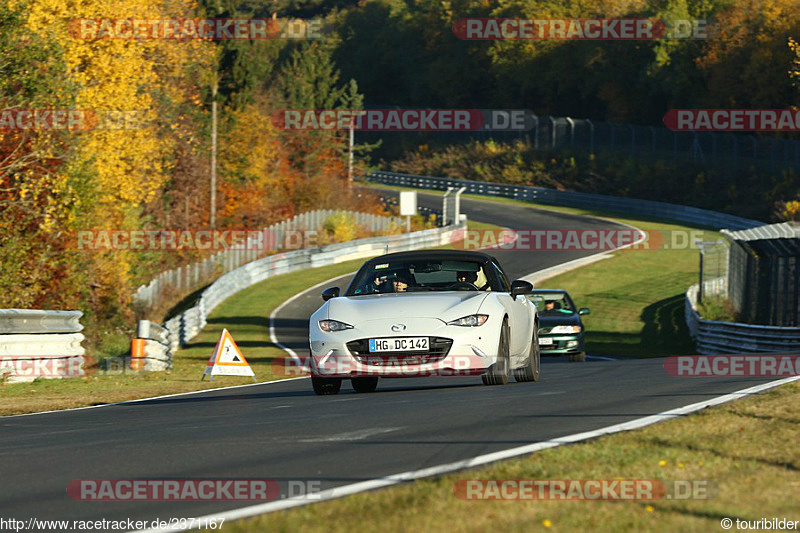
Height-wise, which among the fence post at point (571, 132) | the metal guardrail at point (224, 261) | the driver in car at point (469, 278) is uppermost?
the fence post at point (571, 132)

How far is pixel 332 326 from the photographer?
1304cm

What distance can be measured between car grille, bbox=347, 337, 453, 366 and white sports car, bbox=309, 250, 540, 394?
0.01 m

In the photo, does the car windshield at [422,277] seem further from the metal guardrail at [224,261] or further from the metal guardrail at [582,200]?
the metal guardrail at [582,200]

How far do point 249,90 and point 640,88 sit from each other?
37011mm

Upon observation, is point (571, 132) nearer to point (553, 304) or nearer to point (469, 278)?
point (553, 304)

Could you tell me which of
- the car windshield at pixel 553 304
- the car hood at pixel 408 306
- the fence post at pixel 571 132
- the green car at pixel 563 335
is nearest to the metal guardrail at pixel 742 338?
the car windshield at pixel 553 304

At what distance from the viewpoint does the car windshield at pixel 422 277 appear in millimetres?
13891

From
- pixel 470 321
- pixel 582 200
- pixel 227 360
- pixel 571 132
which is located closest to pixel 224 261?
pixel 227 360

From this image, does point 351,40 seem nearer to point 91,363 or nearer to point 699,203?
point 699,203

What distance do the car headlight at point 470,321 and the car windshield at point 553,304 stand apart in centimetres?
1329

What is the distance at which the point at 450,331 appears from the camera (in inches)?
501

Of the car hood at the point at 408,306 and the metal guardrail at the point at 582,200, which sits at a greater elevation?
the car hood at the point at 408,306

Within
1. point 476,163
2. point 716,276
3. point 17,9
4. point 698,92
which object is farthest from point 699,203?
point 17,9

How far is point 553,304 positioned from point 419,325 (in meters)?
14.2
